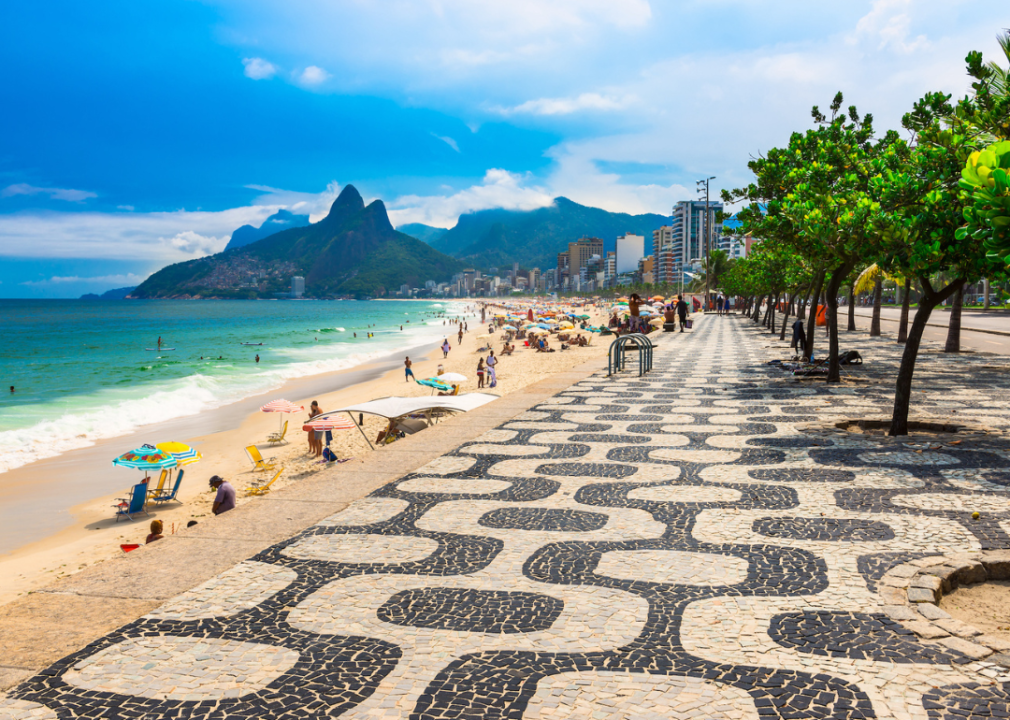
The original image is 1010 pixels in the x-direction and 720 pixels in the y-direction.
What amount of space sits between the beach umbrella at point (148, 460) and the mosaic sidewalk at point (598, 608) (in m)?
7.44

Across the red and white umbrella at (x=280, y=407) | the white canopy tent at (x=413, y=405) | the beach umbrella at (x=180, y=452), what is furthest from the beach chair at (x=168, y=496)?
the red and white umbrella at (x=280, y=407)

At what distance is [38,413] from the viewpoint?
22.4 metres

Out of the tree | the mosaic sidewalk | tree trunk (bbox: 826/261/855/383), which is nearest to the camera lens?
the mosaic sidewalk

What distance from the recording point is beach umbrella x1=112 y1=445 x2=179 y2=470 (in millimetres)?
11508

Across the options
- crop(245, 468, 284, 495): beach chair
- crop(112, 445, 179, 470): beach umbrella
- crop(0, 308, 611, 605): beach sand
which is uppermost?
crop(112, 445, 179, 470): beach umbrella

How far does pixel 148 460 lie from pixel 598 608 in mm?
10737

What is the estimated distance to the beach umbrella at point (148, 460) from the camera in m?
11.5

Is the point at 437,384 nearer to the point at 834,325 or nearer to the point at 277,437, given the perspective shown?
the point at 277,437

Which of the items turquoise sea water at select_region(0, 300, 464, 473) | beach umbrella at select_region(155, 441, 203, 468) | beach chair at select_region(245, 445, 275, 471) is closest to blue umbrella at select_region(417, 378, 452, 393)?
beach chair at select_region(245, 445, 275, 471)

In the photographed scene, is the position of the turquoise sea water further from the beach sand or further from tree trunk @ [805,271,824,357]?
tree trunk @ [805,271,824,357]

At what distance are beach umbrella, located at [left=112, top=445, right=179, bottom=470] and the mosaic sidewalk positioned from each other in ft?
24.4

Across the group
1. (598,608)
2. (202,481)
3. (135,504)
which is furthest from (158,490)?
(598,608)

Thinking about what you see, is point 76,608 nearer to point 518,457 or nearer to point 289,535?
point 289,535

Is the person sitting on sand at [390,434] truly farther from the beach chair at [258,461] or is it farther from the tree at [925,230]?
the tree at [925,230]
